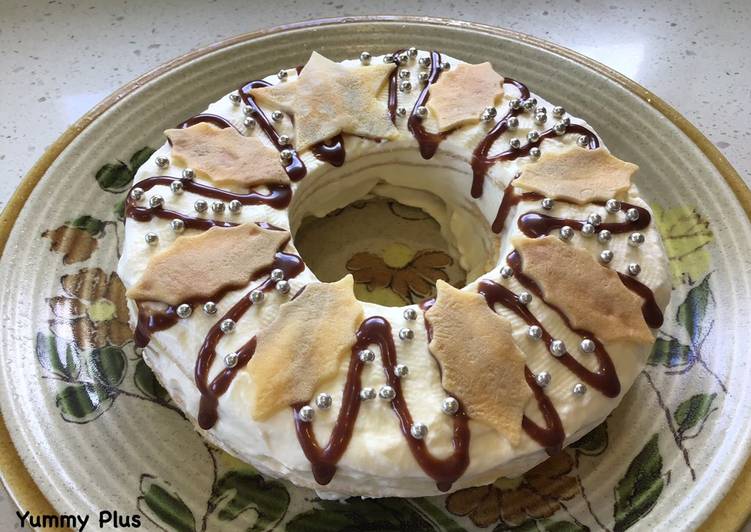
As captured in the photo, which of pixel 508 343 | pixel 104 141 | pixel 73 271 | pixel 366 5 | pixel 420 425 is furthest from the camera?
pixel 366 5

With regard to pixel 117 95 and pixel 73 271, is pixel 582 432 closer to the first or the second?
pixel 73 271

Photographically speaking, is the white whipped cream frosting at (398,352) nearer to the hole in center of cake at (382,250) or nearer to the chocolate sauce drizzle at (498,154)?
the chocolate sauce drizzle at (498,154)

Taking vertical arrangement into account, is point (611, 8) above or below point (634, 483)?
above

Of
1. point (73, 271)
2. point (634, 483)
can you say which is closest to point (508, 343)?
point (634, 483)

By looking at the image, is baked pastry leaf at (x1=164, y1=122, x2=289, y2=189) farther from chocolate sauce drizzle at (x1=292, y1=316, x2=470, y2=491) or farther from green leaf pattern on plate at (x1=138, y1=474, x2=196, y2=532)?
green leaf pattern on plate at (x1=138, y1=474, x2=196, y2=532)

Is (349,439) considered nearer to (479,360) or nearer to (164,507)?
(479,360)

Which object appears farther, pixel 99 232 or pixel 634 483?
pixel 99 232
